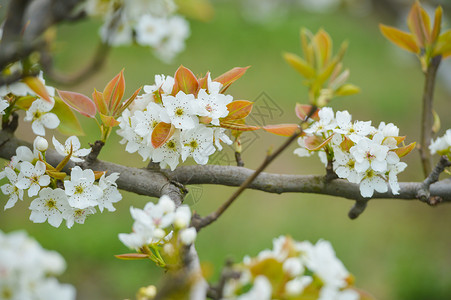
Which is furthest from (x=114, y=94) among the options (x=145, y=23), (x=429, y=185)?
(x=145, y=23)

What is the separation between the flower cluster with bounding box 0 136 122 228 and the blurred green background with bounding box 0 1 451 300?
23 centimetres

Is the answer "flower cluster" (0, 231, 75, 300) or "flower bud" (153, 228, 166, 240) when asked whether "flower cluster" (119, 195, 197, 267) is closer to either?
"flower bud" (153, 228, 166, 240)

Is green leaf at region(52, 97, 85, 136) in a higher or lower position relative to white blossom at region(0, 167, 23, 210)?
higher

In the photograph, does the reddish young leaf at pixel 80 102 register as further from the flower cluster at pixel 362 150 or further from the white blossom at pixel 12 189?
the flower cluster at pixel 362 150

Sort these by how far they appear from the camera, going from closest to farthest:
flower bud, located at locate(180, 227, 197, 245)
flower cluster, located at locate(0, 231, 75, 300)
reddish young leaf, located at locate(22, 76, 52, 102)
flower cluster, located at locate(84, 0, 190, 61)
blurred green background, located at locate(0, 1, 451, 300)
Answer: flower cluster, located at locate(0, 231, 75, 300) → flower bud, located at locate(180, 227, 197, 245) → reddish young leaf, located at locate(22, 76, 52, 102) → flower cluster, located at locate(84, 0, 190, 61) → blurred green background, located at locate(0, 1, 451, 300)

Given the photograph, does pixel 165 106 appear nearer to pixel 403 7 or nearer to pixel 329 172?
pixel 329 172

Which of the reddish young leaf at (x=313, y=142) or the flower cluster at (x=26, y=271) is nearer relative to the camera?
the flower cluster at (x=26, y=271)

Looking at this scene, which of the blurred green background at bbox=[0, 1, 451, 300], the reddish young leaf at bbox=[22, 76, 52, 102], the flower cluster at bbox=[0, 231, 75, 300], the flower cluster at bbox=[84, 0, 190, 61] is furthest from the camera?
the blurred green background at bbox=[0, 1, 451, 300]

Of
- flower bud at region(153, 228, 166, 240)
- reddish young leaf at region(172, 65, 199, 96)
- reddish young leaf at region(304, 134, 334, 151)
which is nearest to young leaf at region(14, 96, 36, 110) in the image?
reddish young leaf at region(172, 65, 199, 96)

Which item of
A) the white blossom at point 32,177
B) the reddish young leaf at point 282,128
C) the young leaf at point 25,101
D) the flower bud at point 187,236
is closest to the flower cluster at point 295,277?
the flower bud at point 187,236

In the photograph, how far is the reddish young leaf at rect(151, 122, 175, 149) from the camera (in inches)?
29.6

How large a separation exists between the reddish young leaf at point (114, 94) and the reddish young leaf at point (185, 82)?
11 cm

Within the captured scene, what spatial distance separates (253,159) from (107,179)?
2120mm

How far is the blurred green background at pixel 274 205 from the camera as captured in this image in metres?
2.04
